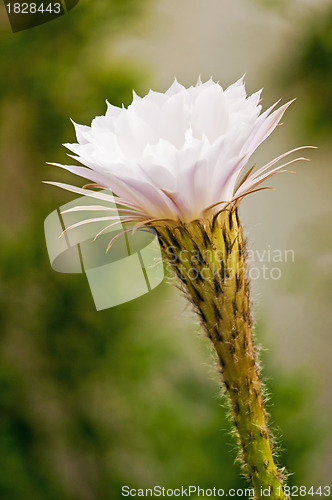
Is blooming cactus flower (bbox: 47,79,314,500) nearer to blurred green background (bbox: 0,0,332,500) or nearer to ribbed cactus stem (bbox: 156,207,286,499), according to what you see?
ribbed cactus stem (bbox: 156,207,286,499)

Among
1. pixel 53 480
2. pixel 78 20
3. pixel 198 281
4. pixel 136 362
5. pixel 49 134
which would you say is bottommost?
pixel 53 480

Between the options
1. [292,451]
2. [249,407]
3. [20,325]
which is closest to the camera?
[249,407]

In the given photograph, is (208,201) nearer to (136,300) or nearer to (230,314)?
(230,314)

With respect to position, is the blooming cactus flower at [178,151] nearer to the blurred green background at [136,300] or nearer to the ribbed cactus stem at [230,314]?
the ribbed cactus stem at [230,314]

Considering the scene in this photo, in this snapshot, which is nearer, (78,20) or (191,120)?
(191,120)

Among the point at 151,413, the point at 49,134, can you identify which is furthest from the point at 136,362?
the point at 49,134

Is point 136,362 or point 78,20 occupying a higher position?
point 78,20

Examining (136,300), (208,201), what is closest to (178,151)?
(208,201)

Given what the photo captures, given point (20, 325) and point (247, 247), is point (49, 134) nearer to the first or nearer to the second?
point (20, 325)
